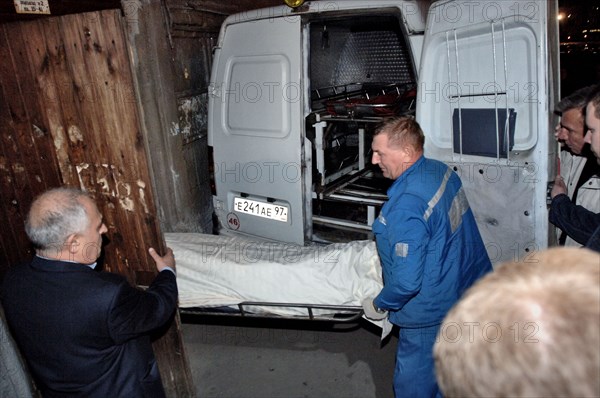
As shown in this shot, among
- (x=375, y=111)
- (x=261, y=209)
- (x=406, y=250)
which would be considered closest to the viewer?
(x=406, y=250)

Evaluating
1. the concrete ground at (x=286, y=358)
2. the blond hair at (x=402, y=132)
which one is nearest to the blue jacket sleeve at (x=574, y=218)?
the blond hair at (x=402, y=132)

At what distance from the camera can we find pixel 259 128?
134 inches

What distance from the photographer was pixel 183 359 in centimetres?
252

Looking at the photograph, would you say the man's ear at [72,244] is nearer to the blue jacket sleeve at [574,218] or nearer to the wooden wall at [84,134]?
the wooden wall at [84,134]

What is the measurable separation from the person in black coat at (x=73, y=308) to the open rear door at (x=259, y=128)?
173cm

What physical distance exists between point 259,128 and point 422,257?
186 centimetres

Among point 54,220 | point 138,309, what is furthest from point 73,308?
point 54,220

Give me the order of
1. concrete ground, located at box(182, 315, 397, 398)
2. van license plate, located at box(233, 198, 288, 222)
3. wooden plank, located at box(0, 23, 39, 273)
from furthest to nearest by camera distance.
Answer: van license plate, located at box(233, 198, 288, 222)
concrete ground, located at box(182, 315, 397, 398)
wooden plank, located at box(0, 23, 39, 273)

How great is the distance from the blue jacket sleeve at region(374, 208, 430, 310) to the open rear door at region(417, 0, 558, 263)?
79 cm

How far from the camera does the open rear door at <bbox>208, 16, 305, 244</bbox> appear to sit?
3.24 meters

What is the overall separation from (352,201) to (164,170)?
1.60m

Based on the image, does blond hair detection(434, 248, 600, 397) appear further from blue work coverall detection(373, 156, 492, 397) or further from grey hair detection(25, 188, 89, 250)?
grey hair detection(25, 188, 89, 250)

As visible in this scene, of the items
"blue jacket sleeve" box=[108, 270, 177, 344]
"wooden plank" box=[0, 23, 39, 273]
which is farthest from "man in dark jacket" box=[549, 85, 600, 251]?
"wooden plank" box=[0, 23, 39, 273]

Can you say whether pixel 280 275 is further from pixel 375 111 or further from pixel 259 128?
pixel 375 111
